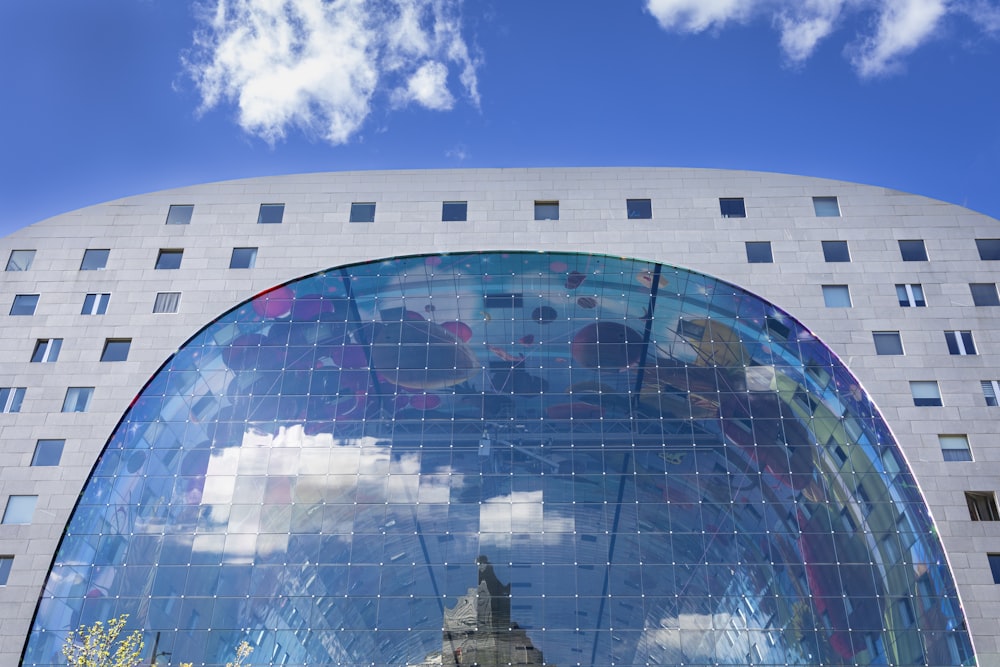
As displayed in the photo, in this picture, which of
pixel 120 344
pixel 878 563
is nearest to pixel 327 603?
pixel 120 344

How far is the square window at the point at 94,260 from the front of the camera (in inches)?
1291

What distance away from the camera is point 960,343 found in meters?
30.5

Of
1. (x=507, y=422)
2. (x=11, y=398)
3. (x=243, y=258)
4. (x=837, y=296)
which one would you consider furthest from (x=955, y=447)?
(x=11, y=398)

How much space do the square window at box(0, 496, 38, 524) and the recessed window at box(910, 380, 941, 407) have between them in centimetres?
2757

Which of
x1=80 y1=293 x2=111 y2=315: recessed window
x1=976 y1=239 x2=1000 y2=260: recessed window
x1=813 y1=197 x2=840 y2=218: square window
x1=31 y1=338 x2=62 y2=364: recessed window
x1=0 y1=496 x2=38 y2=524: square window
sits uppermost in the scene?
x1=813 y1=197 x2=840 y2=218: square window

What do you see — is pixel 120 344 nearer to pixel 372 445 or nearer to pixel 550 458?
pixel 372 445

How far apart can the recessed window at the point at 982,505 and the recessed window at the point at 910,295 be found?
6.50m

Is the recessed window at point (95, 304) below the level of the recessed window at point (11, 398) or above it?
above

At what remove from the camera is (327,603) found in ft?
87.9

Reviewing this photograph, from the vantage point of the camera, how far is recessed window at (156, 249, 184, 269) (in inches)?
1289

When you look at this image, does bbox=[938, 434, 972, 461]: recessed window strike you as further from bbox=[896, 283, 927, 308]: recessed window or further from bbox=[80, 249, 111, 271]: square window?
bbox=[80, 249, 111, 271]: square window

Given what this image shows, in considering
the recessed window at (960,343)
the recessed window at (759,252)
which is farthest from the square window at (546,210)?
the recessed window at (960,343)

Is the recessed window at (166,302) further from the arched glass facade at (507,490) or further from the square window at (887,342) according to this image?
the square window at (887,342)

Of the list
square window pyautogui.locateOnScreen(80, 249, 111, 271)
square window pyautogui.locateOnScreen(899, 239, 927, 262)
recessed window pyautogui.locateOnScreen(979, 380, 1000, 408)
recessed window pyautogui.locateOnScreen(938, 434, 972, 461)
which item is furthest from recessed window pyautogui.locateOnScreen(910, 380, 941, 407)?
square window pyautogui.locateOnScreen(80, 249, 111, 271)
